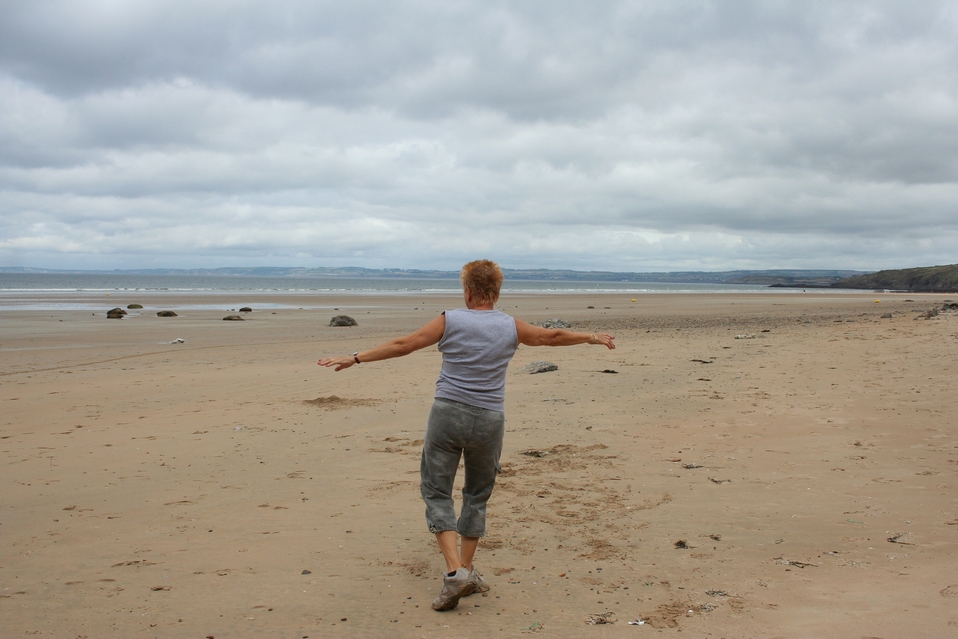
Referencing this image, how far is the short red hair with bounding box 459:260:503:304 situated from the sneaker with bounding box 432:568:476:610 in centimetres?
153

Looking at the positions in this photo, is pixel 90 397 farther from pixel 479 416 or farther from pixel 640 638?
pixel 640 638

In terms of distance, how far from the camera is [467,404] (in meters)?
4.02

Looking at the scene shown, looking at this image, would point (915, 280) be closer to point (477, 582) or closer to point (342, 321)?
point (342, 321)

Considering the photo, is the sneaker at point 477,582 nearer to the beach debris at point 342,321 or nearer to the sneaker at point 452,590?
the sneaker at point 452,590

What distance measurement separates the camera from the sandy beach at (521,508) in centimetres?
379

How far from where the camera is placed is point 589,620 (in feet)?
12.1

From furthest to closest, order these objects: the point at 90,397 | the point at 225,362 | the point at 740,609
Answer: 1. the point at 225,362
2. the point at 90,397
3. the point at 740,609

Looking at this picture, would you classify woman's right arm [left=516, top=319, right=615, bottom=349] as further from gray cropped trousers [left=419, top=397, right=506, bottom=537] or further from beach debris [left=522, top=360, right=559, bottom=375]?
beach debris [left=522, top=360, right=559, bottom=375]

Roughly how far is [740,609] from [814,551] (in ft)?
3.49

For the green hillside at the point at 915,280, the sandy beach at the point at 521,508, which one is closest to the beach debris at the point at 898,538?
the sandy beach at the point at 521,508

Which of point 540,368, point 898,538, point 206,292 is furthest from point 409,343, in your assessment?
point 206,292

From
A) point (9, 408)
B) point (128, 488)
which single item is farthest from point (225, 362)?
point (128, 488)

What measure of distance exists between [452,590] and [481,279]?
68.0 inches

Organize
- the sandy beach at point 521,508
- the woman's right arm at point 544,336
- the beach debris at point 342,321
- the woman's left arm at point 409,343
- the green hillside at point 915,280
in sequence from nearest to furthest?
the sandy beach at point 521,508
the woman's left arm at point 409,343
the woman's right arm at point 544,336
the beach debris at point 342,321
the green hillside at point 915,280
